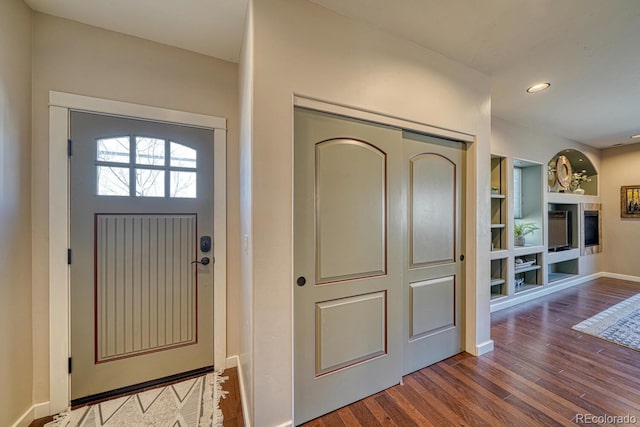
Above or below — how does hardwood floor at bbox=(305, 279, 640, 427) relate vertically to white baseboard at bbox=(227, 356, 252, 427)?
below

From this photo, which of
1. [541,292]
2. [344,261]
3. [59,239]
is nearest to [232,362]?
[344,261]

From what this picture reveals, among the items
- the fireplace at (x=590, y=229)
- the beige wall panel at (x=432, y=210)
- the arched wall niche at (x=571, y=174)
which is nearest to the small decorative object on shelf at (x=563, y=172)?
the arched wall niche at (x=571, y=174)

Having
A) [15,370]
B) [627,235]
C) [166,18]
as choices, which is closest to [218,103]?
[166,18]

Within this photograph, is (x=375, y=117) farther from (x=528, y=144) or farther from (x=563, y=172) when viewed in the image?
(x=563, y=172)

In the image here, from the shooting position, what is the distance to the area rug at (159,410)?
5.28 ft

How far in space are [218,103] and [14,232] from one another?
159 cm

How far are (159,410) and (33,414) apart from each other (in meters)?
0.78

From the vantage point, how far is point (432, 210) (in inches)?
87.3

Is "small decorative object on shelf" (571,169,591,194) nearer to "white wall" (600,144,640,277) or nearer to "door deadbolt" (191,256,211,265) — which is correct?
"white wall" (600,144,640,277)

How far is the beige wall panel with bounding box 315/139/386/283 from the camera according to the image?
65.9 inches

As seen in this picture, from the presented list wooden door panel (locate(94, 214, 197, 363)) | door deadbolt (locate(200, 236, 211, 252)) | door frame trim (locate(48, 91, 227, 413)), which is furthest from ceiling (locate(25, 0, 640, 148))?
door deadbolt (locate(200, 236, 211, 252))

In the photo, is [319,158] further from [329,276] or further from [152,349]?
[152,349]

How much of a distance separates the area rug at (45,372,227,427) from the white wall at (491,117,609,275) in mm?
4312

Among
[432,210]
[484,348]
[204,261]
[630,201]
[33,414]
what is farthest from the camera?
[630,201]
